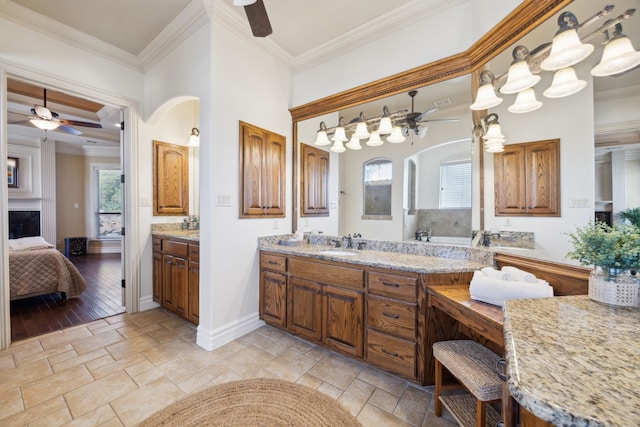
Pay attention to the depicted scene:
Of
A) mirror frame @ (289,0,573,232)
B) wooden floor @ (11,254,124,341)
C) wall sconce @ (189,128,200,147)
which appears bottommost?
wooden floor @ (11,254,124,341)

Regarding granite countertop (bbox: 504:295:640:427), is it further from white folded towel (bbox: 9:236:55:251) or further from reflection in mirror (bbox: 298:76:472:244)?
white folded towel (bbox: 9:236:55:251)

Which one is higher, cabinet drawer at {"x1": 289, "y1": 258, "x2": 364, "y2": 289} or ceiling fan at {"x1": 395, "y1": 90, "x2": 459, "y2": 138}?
ceiling fan at {"x1": 395, "y1": 90, "x2": 459, "y2": 138}

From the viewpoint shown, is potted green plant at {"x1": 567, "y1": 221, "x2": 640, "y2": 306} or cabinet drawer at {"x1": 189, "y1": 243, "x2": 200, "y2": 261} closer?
potted green plant at {"x1": 567, "y1": 221, "x2": 640, "y2": 306}

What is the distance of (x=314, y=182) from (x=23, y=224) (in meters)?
6.97

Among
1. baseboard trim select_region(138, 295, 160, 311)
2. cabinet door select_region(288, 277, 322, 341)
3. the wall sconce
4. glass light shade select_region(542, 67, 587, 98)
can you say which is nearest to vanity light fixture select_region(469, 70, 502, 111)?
glass light shade select_region(542, 67, 587, 98)

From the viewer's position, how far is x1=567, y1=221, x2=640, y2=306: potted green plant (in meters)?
1.00

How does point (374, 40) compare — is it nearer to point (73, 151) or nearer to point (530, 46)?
point (530, 46)

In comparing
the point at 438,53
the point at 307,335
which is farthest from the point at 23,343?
the point at 438,53

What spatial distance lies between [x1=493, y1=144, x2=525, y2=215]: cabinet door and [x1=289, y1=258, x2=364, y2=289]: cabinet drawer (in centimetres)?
110

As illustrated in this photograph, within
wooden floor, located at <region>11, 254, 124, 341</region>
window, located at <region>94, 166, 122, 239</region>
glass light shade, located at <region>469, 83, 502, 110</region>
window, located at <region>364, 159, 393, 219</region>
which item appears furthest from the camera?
window, located at <region>94, 166, 122, 239</region>

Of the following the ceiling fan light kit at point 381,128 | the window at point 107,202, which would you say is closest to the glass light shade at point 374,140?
the ceiling fan light kit at point 381,128

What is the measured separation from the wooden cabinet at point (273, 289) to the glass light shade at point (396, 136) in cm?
152

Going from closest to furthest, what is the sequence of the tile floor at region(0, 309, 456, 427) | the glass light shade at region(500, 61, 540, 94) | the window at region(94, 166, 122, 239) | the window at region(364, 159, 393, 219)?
1. the glass light shade at region(500, 61, 540, 94)
2. the tile floor at region(0, 309, 456, 427)
3. the window at region(364, 159, 393, 219)
4. the window at region(94, 166, 122, 239)

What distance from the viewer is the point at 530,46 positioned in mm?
1554
